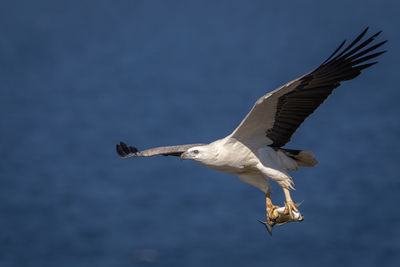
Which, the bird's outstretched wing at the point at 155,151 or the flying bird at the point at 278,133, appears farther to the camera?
the bird's outstretched wing at the point at 155,151

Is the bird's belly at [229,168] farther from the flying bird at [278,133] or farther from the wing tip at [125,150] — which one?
the wing tip at [125,150]

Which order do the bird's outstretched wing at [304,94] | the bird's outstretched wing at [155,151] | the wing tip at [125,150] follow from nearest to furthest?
the bird's outstretched wing at [304,94]
the bird's outstretched wing at [155,151]
the wing tip at [125,150]

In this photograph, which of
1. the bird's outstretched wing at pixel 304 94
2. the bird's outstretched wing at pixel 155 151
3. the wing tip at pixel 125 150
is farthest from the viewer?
the wing tip at pixel 125 150

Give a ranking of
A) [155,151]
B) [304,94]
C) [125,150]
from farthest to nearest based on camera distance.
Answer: [125,150] → [155,151] → [304,94]

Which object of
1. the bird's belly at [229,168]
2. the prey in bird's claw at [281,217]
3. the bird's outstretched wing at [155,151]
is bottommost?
the prey in bird's claw at [281,217]

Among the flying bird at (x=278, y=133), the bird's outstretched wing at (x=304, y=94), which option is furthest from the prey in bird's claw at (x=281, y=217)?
the bird's outstretched wing at (x=304, y=94)

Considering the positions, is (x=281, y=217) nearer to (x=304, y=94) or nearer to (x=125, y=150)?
(x=304, y=94)

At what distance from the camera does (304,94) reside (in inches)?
362

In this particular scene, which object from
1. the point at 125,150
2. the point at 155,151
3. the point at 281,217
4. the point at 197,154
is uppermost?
the point at 125,150

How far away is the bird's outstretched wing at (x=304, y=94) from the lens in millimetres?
9023

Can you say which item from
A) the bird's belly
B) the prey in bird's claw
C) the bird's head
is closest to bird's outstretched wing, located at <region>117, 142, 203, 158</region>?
the bird's belly

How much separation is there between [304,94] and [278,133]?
0.88m

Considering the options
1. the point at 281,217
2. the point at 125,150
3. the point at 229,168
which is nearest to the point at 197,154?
the point at 229,168

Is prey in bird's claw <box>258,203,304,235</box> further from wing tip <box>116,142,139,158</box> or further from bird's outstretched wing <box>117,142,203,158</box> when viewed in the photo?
wing tip <box>116,142,139,158</box>
